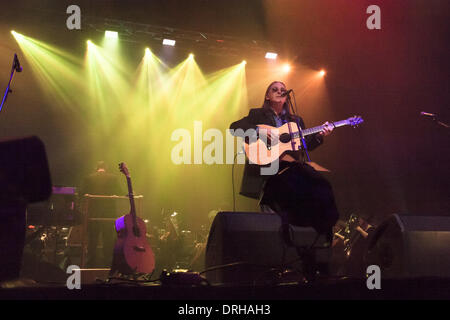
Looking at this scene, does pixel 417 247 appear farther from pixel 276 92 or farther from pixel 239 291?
pixel 276 92

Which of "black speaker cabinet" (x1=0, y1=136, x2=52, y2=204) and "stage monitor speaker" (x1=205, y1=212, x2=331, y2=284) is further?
"stage monitor speaker" (x1=205, y1=212, x2=331, y2=284)

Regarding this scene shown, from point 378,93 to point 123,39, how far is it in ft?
18.0

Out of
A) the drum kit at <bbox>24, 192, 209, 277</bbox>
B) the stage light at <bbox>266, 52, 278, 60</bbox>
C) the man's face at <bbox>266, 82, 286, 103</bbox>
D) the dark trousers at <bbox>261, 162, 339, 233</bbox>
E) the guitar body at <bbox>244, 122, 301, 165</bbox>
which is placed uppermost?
the stage light at <bbox>266, 52, 278, 60</bbox>

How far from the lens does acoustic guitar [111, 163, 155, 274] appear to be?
5.03 meters

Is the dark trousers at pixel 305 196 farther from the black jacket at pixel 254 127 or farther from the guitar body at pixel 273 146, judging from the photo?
the guitar body at pixel 273 146

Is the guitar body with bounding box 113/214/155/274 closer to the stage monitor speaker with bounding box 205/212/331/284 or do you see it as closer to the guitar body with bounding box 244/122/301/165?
the guitar body with bounding box 244/122/301/165

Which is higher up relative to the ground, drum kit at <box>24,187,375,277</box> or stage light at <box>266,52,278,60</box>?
stage light at <box>266,52,278,60</box>

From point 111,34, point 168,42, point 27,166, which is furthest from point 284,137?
point 111,34

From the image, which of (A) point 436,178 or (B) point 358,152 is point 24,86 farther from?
(A) point 436,178

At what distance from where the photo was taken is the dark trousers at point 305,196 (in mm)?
1829

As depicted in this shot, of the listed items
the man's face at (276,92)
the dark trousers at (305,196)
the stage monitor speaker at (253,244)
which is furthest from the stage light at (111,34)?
the dark trousers at (305,196)

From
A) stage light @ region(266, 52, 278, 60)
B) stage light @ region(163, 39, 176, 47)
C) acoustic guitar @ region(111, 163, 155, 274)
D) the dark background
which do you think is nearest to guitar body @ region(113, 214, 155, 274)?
acoustic guitar @ region(111, 163, 155, 274)

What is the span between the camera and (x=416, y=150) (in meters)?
7.26

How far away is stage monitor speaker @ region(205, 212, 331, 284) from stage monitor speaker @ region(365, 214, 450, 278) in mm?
365
